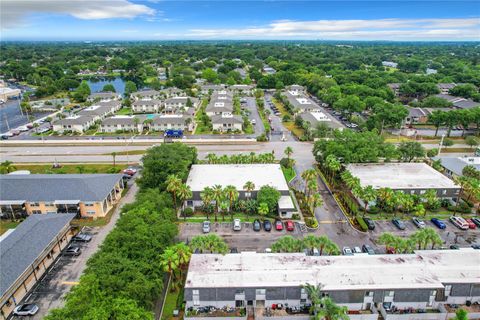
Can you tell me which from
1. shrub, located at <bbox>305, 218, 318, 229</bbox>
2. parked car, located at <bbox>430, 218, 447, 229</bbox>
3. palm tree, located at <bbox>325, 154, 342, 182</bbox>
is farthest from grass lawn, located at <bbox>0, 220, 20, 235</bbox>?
parked car, located at <bbox>430, 218, 447, 229</bbox>

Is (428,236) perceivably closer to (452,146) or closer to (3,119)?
(452,146)

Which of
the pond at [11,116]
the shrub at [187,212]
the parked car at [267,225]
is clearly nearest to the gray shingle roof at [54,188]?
the shrub at [187,212]

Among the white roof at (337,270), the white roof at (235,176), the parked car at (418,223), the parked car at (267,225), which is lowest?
the parked car at (418,223)

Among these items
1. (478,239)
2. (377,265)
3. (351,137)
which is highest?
(351,137)

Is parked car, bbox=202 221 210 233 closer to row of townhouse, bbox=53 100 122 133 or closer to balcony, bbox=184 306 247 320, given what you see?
balcony, bbox=184 306 247 320

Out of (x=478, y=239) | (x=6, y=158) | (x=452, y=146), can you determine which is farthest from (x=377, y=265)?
(x=6, y=158)

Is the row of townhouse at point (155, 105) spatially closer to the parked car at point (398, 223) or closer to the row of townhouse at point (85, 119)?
the row of townhouse at point (85, 119)
